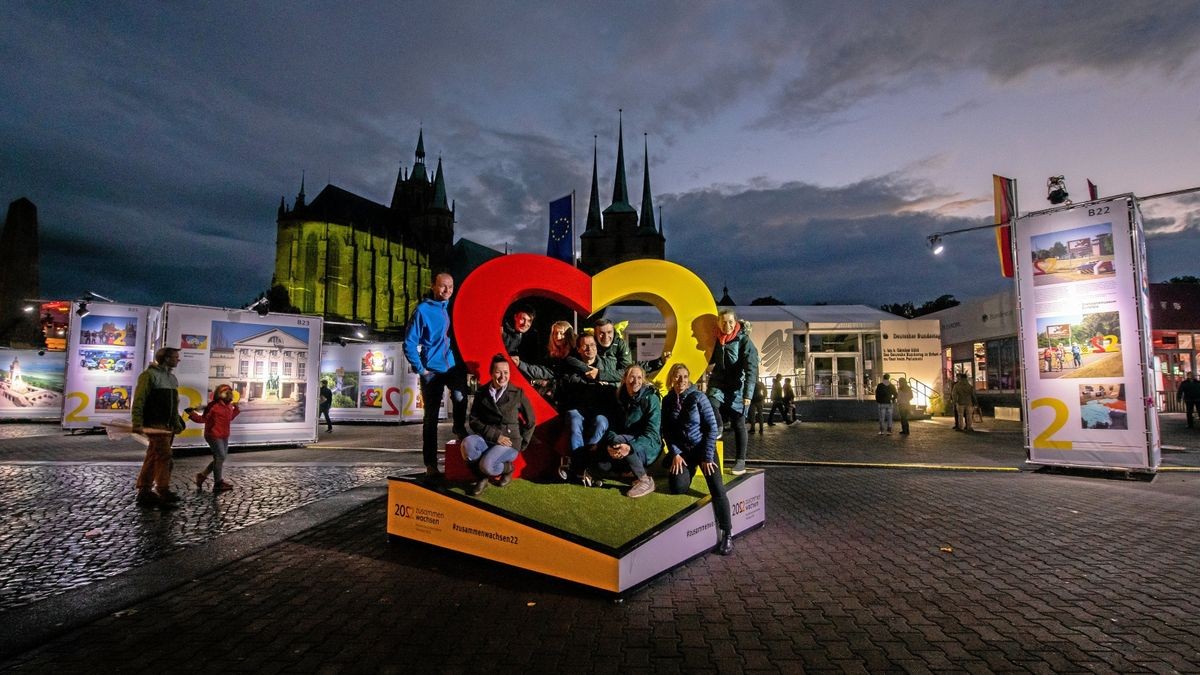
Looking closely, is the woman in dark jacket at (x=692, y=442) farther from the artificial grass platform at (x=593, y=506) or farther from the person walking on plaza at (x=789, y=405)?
the person walking on plaza at (x=789, y=405)

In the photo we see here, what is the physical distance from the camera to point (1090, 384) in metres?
9.05

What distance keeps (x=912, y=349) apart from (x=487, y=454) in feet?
74.7

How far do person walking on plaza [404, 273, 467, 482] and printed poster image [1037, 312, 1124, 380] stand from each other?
9485 millimetres

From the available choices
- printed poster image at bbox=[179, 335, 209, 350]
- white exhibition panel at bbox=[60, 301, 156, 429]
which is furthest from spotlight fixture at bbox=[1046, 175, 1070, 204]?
white exhibition panel at bbox=[60, 301, 156, 429]

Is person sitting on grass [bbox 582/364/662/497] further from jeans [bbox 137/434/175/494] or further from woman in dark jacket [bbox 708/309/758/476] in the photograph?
jeans [bbox 137/434/175/494]

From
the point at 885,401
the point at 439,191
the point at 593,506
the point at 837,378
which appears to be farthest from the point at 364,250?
the point at 593,506

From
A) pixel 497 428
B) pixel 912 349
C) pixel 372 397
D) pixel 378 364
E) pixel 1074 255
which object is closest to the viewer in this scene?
pixel 497 428

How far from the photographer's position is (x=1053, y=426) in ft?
30.9

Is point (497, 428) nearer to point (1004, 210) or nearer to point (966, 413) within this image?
point (1004, 210)

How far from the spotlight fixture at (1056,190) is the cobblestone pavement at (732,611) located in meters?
5.92

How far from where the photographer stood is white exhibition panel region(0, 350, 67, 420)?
22.6 m

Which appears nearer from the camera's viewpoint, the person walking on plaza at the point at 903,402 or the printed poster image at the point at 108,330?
the person walking on plaza at the point at 903,402

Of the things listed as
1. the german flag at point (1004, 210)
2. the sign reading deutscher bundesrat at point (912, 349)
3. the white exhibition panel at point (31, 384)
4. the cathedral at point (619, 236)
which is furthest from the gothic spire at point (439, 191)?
the german flag at point (1004, 210)

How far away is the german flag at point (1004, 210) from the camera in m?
11.0
